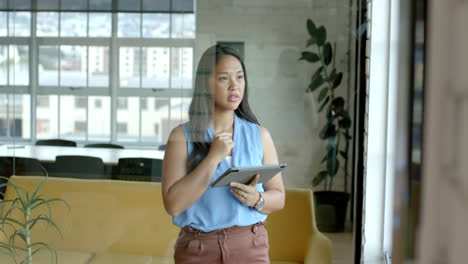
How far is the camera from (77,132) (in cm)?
297

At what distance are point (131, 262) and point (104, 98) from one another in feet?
3.02

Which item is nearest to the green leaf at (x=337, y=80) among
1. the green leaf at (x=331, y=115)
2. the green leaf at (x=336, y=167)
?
the green leaf at (x=331, y=115)

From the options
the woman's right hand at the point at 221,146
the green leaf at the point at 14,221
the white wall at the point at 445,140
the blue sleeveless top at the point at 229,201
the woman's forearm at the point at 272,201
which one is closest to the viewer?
the white wall at the point at 445,140

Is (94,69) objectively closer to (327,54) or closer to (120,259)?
(120,259)

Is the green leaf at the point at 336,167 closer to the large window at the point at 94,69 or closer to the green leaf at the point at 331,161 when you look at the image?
the green leaf at the point at 331,161

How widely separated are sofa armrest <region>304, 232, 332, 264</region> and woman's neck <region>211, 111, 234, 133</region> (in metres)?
0.77

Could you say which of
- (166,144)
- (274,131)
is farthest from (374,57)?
(166,144)

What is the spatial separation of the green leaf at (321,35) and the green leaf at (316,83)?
178 mm

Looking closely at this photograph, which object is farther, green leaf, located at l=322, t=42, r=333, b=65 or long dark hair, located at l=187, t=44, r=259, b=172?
green leaf, located at l=322, t=42, r=333, b=65

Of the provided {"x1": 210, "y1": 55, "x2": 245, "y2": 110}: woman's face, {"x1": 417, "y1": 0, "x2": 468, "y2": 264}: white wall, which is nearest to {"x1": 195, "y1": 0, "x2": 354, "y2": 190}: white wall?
{"x1": 210, "y1": 55, "x2": 245, "y2": 110}: woman's face

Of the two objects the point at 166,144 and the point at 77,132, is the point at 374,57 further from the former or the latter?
the point at 77,132

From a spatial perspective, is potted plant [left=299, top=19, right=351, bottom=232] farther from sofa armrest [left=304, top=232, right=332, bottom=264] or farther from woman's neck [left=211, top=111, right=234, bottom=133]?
woman's neck [left=211, top=111, right=234, bottom=133]

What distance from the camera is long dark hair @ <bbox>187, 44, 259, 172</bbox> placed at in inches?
96.3

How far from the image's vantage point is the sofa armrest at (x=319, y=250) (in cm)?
273
